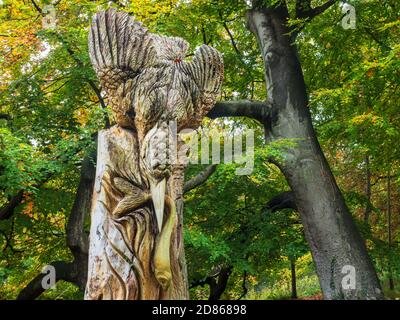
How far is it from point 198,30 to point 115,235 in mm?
6952

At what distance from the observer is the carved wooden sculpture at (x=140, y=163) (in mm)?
3268

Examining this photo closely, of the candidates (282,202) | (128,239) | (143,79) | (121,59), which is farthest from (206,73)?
(282,202)

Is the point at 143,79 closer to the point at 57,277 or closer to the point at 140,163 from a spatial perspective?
the point at 140,163

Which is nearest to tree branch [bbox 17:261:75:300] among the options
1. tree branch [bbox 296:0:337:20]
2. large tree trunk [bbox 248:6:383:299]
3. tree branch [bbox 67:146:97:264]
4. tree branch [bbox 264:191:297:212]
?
tree branch [bbox 67:146:97:264]

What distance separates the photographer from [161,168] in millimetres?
3309

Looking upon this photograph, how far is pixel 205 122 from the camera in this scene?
10297mm

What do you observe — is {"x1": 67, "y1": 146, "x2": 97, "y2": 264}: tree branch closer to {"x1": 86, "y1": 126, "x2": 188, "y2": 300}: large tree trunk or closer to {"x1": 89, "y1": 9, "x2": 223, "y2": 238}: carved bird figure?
{"x1": 89, "y1": 9, "x2": 223, "y2": 238}: carved bird figure

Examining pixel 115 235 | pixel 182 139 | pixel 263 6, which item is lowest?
pixel 115 235

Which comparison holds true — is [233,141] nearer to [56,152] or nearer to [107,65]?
[56,152]

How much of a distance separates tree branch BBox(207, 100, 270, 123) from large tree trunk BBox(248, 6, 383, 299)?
0.14 meters

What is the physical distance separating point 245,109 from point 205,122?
8.00 ft

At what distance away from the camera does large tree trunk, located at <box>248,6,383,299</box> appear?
7.16 metres

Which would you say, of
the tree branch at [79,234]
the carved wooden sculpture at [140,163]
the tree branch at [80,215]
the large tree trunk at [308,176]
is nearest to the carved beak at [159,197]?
the carved wooden sculpture at [140,163]
